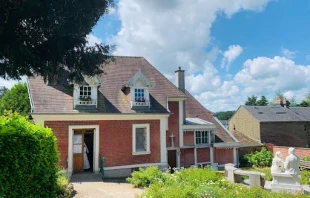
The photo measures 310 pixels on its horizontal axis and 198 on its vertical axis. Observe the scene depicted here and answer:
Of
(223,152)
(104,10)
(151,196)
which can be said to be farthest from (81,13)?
(223,152)

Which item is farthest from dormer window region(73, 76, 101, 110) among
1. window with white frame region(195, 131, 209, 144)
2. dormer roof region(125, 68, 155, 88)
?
window with white frame region(195, 131, 209, 144)

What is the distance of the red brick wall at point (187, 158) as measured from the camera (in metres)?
18.7

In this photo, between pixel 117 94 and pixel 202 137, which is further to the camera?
pixel 202 137

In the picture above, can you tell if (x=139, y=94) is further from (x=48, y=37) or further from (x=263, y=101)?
(x=263, y=101)

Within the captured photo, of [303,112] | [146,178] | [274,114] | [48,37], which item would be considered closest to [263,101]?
[303,112]

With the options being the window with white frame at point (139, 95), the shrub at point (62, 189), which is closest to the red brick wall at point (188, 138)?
the window with white frame at point (139, 95)

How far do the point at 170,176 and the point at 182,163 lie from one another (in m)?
7.45

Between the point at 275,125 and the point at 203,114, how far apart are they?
43.2 ft

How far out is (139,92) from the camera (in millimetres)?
16781

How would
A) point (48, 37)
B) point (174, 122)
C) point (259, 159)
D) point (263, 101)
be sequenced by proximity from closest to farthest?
point (48, 37) → point (174, 122) → point (259, 159) → point (263, 101)

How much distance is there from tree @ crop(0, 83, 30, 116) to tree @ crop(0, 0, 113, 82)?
500 inches

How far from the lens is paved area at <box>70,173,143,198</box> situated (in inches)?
384

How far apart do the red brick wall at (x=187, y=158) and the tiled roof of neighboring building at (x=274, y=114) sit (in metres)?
14.3

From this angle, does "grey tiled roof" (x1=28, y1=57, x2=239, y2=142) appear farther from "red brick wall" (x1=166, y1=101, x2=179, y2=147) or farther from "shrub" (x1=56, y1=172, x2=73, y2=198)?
"shrub" (x1=56, y1=172, x2=73, y2=198)
